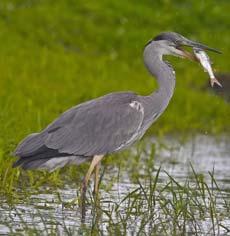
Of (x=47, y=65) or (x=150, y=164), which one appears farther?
(x=47, y=65)

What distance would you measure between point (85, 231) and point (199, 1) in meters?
15.7

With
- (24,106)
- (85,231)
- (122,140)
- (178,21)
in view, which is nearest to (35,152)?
(122,140)

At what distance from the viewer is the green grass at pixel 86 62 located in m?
10.5

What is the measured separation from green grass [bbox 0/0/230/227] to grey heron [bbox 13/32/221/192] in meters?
0.53

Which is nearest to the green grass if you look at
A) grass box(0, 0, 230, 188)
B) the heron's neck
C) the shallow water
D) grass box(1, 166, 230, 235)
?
grass box(0, 0, 230, 188)

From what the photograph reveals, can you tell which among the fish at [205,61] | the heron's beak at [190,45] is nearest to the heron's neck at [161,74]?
the heron's beak at [190,45]

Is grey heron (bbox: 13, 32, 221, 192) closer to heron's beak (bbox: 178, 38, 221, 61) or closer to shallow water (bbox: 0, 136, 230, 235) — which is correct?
heron's beak (bbox: 178, 38, 221, 61)

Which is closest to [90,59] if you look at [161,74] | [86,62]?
[86,62]

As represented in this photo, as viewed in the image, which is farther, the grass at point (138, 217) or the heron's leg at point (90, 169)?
the heron's leg at point (90, 169)

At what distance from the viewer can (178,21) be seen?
2064cm

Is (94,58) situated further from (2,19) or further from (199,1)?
(199,1)

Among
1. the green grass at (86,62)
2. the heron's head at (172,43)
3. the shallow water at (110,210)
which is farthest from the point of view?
the green grass at (86,62)

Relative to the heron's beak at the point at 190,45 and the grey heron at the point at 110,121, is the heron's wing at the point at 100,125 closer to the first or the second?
the grey heron at the point at 110,121

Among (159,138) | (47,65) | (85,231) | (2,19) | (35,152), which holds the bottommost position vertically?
(85,231)
